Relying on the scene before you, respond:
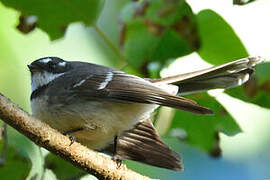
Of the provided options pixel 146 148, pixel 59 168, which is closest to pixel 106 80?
pixel 146 148

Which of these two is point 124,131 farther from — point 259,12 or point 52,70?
point 259,12

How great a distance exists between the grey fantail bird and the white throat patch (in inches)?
0.6

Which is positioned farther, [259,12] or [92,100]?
[92,100]

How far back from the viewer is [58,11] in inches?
118

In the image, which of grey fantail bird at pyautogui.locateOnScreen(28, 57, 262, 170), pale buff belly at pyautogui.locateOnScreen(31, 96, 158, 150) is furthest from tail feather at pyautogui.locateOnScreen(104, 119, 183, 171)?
pale buff belly at pyautogui.locateOnScreen(31, 96, 158, 150)

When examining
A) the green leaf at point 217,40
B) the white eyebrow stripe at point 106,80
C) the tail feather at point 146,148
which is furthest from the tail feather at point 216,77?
the tail feather at point 146,148

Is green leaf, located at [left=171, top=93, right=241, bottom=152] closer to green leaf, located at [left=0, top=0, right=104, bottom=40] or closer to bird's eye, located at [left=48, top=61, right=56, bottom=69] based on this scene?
green leaf, located at [left=0, top=0, right=104, bottom=40]

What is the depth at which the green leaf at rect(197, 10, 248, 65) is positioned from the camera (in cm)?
276

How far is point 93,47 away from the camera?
4.25m

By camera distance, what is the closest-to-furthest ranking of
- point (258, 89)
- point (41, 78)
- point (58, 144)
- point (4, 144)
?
1. point (58, 144)
2. point (4, 144)
3. point (258, 89)
4. point (41, 78)

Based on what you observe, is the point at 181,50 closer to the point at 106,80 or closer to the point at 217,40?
the point at 217,40

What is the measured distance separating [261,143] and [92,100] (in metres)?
1.27

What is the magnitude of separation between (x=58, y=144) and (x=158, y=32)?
0.99 m

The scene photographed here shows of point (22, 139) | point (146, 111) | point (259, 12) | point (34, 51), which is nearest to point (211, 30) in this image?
point (259, 12)
